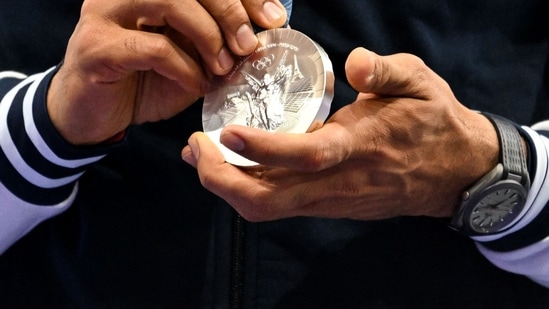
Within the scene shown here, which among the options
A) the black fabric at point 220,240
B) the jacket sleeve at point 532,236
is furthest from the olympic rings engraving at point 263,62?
the jacket sleeve at point 532,236

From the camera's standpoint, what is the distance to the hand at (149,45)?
26.2 inches

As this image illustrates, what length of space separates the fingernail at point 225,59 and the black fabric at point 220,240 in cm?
20

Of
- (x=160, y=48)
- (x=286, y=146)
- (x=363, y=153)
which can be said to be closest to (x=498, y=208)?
(x=363, y=153)

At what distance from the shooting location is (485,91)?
0.94m

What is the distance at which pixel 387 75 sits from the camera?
2.03 ft

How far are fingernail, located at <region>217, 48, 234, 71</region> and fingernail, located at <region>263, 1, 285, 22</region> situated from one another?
0.19ft

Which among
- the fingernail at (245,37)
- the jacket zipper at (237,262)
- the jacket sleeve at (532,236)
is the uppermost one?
the fingernail at (245,37)

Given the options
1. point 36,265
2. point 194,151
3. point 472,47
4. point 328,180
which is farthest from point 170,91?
point 472,47

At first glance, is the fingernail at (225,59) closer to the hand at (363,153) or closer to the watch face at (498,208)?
the hand at (363,153)

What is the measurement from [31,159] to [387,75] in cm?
47

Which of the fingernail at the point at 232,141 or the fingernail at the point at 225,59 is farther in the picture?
the fingernail at the point at 225,59

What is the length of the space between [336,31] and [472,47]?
20cm

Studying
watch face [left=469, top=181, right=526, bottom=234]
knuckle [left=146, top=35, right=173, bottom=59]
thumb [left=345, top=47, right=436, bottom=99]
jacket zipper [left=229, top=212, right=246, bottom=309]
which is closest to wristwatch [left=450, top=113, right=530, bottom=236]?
watch face [left=469, top=181, right=526, bottom=234]

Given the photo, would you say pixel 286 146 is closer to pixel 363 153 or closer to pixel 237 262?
pixel 363 153
